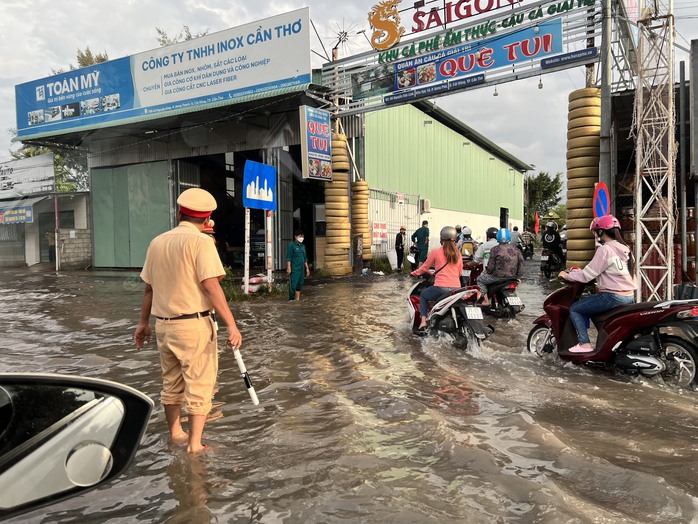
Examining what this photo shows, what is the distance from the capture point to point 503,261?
8.65 metres

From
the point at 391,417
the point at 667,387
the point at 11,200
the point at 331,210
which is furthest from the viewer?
the point at 11,200

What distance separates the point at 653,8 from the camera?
28.5 feet

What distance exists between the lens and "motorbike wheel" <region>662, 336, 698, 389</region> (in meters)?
4.58

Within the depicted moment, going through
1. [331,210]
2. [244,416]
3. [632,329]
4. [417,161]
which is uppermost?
[417,161]

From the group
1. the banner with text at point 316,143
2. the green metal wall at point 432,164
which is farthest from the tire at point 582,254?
the green metal wall at point 432,164

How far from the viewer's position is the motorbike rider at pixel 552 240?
14.0 meters

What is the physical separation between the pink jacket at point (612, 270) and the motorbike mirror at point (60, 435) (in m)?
4.69

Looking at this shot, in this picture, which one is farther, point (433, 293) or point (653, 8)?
point (653, 8)

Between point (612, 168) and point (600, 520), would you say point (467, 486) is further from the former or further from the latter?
point (612, 168)

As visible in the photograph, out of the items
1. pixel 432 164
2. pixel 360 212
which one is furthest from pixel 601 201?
pixel 432 164

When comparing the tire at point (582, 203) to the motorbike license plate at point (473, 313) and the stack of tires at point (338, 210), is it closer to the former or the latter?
the motorbike license plate at point (473, 313)

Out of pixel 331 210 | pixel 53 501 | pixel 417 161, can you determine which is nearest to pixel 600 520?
pixel 53 501

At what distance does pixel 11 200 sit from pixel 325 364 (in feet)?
91.2

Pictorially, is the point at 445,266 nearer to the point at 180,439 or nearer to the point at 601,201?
the point at 180,439
